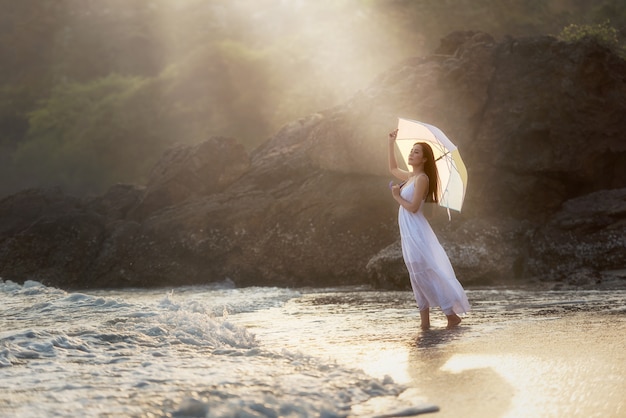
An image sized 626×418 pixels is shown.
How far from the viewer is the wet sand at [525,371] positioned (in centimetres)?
439

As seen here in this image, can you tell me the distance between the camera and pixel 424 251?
26.6 ft

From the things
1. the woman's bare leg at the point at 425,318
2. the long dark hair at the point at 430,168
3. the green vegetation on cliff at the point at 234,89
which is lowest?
the woman's bare leg at the point at 425,318

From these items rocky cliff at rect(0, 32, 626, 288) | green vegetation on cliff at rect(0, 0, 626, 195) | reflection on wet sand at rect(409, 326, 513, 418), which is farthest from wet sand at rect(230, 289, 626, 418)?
green vegetation on cliff at rect(0, 0, 626, 195)

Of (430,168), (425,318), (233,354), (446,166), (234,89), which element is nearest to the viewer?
(233,354)

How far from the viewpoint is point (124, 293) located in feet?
52.7

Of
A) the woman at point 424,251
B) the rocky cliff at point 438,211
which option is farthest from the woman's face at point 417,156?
the rocky cliff at point 438,211

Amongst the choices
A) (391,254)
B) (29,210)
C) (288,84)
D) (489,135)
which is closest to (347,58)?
(288,84)

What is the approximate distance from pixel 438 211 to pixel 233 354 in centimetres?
1027

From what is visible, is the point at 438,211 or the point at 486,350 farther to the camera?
the point at 438,211

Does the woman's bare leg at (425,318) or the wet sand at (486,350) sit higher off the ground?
the woman's bare leg at (425,318)

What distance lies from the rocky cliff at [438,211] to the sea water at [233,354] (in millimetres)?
4046

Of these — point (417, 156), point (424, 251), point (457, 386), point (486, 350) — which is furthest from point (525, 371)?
point (417, 156)

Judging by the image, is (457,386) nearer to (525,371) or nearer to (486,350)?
(525,371)

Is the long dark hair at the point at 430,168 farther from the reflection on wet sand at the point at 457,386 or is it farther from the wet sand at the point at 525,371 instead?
the reflection on wet sand at the point at 457,386
